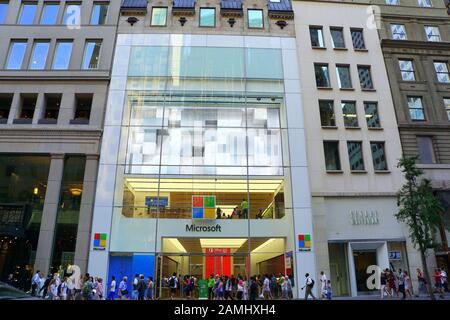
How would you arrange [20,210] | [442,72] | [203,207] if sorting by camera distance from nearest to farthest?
[20,210], [203,207], [442,72]

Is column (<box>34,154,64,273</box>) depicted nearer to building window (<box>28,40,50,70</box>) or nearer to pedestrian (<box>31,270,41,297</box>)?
pedestrian (<box>31,270,41,297</box>)

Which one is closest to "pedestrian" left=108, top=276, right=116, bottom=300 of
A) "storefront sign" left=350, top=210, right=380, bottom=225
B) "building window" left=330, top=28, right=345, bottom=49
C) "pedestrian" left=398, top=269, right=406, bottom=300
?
"storefront sign" left=350, top=210, right=380, bottom=225

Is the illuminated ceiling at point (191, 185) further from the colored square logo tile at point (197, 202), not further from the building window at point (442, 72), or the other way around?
the building window at point (442, 72)

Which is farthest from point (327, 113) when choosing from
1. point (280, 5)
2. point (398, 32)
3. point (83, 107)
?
point (83, 107)

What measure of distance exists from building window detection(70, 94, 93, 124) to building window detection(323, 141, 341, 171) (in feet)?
62.4

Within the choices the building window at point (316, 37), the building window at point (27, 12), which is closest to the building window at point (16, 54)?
A: the building window at point (27, 12)

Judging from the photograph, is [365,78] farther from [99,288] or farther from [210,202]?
[99,288]

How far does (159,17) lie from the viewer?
100 ft

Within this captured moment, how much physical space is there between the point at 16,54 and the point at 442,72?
37.2 meters

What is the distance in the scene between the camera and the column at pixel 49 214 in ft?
76.3

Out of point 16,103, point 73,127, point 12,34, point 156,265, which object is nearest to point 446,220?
point 156,265

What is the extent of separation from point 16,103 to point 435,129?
111 ft

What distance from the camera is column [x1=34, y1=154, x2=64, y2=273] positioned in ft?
76.3
